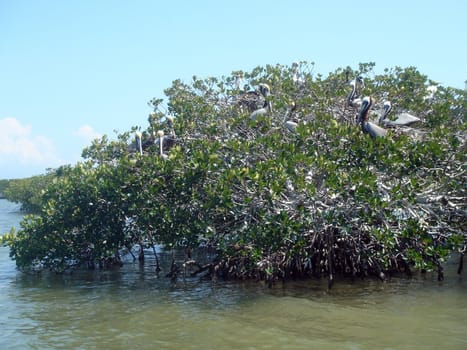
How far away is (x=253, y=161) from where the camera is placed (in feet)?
34.0

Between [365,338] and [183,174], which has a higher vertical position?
[183,174]

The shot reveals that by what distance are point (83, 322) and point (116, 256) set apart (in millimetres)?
4870

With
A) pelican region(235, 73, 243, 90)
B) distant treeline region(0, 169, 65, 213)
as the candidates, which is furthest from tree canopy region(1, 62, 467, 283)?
distant treeline region(0, 169, 65, 213)

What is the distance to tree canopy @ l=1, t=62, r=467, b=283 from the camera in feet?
29.3

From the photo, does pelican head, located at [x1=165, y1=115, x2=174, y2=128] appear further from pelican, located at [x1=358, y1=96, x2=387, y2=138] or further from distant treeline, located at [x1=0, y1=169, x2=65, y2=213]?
distant treeline, located at [x1=0, y1=169, x2=65, y2=213]

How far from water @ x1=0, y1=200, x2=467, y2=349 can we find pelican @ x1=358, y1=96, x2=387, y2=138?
3.00 m

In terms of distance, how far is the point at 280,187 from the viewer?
8.93m

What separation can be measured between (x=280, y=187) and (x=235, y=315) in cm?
228

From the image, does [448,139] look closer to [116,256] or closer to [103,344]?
[103,344]

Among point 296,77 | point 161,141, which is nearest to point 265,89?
point 296,77

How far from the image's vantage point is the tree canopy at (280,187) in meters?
8.94

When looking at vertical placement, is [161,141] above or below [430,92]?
below

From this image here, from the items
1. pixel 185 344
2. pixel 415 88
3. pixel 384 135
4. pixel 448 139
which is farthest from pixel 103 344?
pixel 415 88

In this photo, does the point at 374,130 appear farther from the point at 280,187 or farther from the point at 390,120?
the point at 280,187
